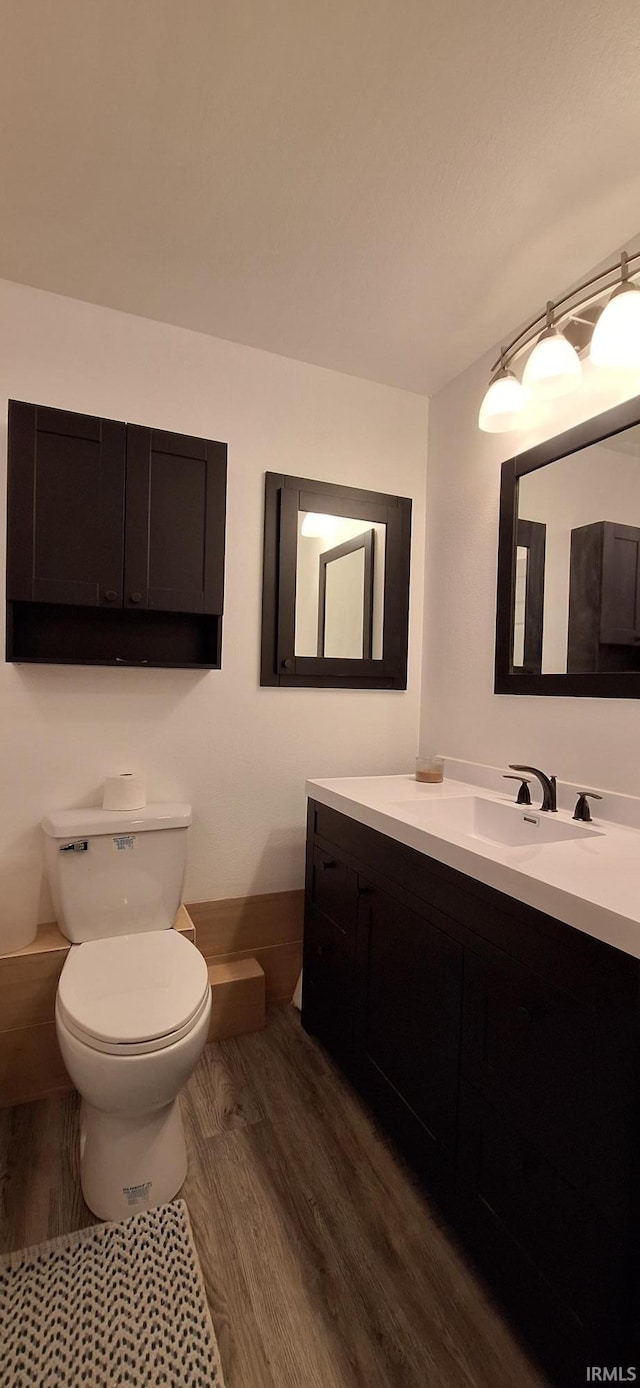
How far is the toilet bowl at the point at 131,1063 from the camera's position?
1.23 m

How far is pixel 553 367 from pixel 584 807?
1120 mm

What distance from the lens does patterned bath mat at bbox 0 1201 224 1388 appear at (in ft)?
3.36

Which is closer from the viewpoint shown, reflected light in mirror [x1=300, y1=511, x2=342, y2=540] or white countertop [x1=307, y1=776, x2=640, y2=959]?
white countertop [x1=307, y1=776, x2=640, y2=959]

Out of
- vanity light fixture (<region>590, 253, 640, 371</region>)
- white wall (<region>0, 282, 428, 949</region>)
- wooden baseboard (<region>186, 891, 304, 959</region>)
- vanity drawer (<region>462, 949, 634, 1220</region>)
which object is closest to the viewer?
vanity drawer (<region>462, 949, 634, 1220</region>)

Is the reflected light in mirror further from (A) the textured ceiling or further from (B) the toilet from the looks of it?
(B) the toilet

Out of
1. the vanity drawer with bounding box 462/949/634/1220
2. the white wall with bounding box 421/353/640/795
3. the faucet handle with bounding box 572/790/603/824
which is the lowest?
the vanity drawer with bounding box 462/949/634/1220

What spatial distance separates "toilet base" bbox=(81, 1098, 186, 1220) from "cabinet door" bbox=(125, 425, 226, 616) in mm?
1310

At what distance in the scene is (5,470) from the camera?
1.73 meters

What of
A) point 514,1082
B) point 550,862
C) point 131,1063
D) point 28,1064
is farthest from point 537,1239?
point 28,1064

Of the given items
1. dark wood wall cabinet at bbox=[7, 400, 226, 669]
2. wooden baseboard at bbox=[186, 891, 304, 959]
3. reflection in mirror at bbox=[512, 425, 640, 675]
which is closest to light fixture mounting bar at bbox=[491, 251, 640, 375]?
reflection in mirror at bbox=[512, 425, 640, 675]

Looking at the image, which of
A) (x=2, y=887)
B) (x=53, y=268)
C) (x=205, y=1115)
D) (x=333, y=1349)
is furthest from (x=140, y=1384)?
(x=53, y=268)

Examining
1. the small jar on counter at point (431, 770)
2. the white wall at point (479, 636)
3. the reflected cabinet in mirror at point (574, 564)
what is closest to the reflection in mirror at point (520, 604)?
the reflected cabinet in mirror at point (574, 564)

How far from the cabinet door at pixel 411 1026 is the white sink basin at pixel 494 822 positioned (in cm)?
24

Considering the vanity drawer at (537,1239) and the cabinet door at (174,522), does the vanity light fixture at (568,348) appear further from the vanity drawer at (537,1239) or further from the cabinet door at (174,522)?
the vanity drawer at (537,1239)
